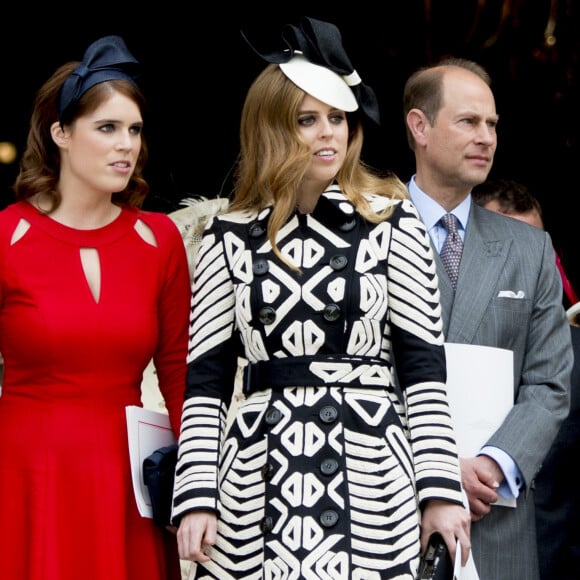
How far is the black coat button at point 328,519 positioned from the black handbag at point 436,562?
212mm

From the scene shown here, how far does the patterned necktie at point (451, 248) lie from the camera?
155 inches


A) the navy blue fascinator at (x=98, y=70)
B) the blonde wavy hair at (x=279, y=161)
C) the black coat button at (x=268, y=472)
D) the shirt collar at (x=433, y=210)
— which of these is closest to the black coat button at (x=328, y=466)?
the black coat button at (x=268, y=472)

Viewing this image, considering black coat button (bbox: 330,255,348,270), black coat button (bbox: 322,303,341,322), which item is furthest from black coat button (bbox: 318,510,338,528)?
black coat button (bbox: 330,255,348,270)

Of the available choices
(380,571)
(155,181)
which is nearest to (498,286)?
(380,571)

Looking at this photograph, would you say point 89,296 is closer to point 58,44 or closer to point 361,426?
point 361,426

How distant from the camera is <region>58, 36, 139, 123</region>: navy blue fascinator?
145 inches

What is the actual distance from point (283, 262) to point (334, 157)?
29 centimetres

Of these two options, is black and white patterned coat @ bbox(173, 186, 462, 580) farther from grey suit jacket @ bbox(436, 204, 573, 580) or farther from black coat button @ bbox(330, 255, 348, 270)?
grey suit jacket @ bbox(436, 204, 573, 580)

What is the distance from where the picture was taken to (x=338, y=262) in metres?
3.27

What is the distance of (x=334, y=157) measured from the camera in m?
3.37

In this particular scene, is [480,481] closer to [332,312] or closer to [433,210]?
[332,312]

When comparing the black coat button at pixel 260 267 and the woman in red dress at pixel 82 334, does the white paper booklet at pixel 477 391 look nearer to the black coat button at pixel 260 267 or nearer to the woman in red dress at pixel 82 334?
the black coat button at pixel 260 267

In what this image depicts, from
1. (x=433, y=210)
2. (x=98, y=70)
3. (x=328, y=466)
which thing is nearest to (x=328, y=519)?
(x=328, y=466)

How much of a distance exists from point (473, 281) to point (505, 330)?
0.53 ft
